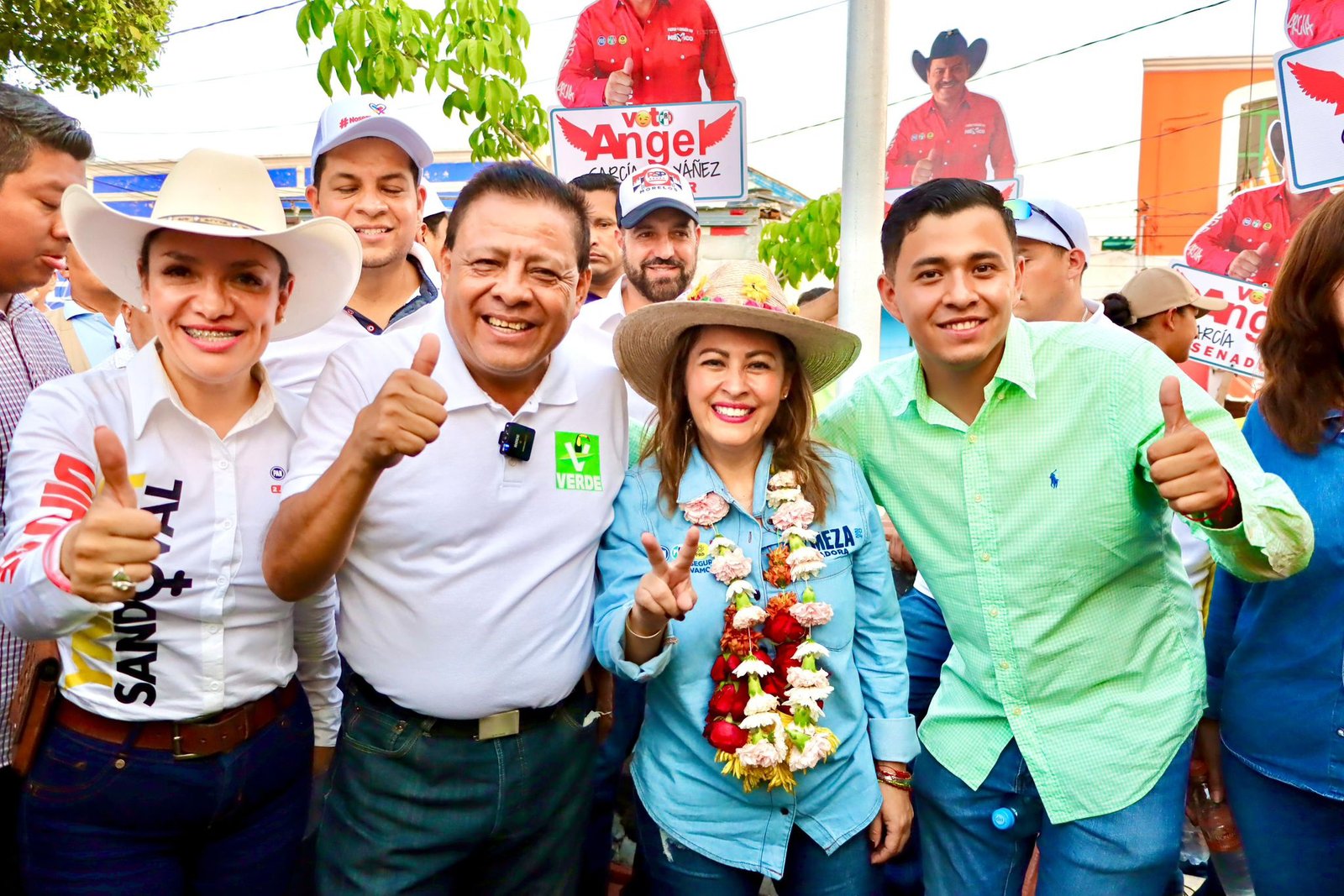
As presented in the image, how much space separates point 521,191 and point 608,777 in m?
2.03

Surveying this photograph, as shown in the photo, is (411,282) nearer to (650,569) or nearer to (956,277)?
(650,569)

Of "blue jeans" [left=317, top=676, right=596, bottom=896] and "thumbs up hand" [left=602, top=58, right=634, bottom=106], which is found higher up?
"thumbs up hand" [left=602, top=58, right=634, bottom=106]

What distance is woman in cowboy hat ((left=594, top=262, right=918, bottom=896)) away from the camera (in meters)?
2.33

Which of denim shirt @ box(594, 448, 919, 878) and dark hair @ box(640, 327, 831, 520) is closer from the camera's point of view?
denim shirt @ box(594, 448, 919, 878)

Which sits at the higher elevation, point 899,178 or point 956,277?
point 899,178

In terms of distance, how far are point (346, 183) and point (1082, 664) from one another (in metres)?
2.90

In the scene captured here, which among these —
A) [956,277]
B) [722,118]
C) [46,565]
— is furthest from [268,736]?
[722,118]

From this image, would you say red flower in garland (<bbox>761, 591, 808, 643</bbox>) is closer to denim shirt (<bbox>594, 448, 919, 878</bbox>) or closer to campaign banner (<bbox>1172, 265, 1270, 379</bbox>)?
denim shirt (<bbox>594, 448, 919, 878</bbox>)

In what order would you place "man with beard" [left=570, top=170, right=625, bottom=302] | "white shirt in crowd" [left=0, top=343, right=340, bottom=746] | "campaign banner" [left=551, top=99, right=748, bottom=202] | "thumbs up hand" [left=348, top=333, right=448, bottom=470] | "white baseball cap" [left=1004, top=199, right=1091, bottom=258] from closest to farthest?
1. "thumbs up hand" [left=348, top=333, right=448, bottom=470]
2. "white shirt in crowd" [left=0, top=343, right=340, bottom=746]
3. "white baseball cap" [left=1004, top=199, right=1091, bottom=258]
4. "man with beard" [left=570, top=170, right=625, bottom=302]
5. "campaign banner" [left=551, top=99, right=748, bottom=202]

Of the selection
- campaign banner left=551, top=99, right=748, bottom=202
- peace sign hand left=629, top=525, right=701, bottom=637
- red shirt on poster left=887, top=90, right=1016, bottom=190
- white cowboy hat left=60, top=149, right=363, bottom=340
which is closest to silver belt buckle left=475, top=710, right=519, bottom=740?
peace sign hand left=629, top=525, right=701, bottom=637

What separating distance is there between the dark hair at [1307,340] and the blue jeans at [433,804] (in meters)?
1.92

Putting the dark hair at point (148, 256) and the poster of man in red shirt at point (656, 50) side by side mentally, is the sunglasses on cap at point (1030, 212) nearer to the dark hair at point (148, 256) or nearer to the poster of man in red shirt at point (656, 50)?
the poster of man in red shirt at point (656, 50)

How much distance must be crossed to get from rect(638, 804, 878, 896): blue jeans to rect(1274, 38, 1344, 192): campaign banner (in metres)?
3.73

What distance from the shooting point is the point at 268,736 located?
2250 mm
